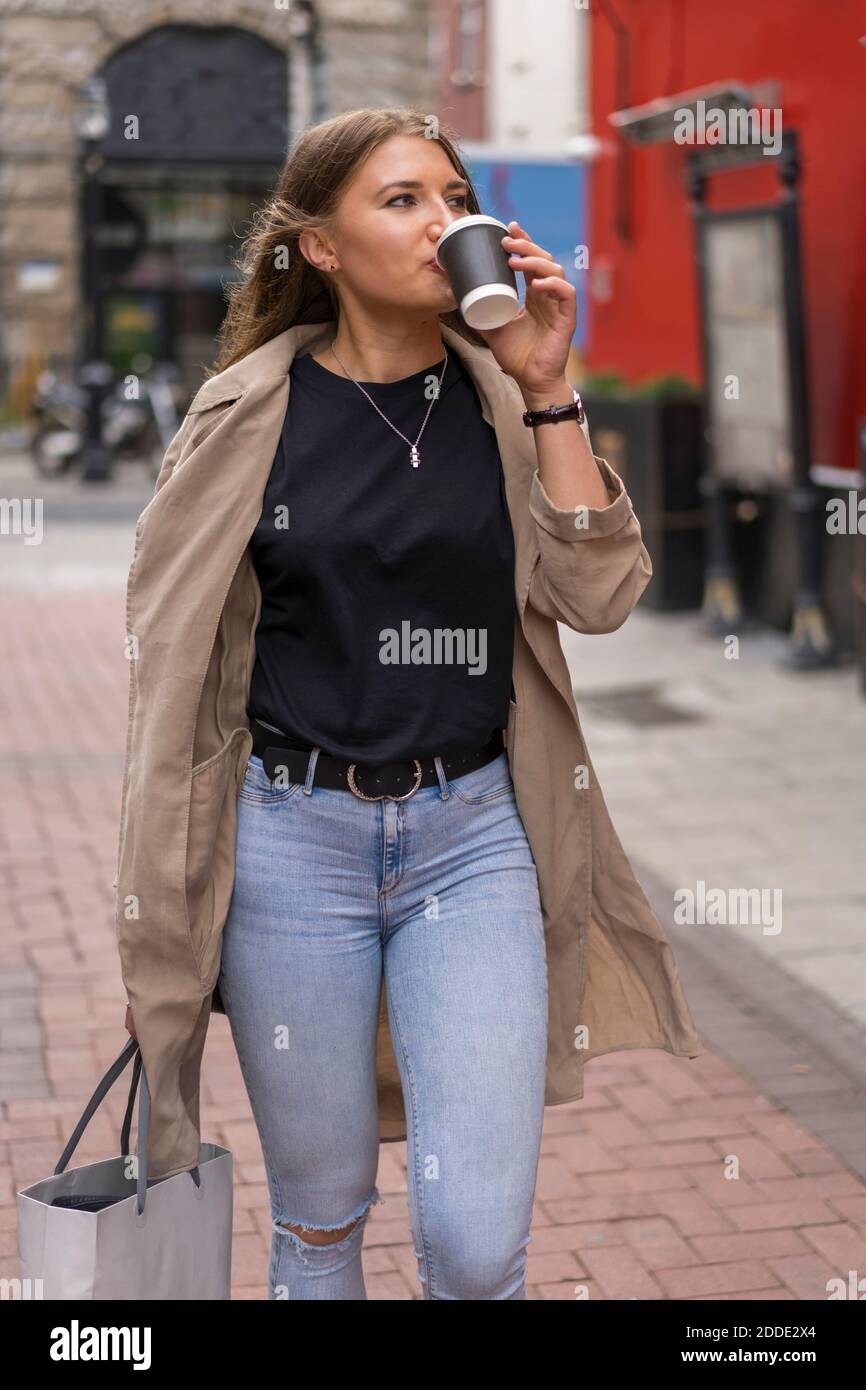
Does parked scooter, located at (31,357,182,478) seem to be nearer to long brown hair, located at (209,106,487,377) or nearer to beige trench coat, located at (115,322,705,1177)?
long brown hair, located at (209,106,487,377)

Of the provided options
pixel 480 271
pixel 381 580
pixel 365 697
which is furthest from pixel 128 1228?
pixel 480 271

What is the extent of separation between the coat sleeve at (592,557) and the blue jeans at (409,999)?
0.26m

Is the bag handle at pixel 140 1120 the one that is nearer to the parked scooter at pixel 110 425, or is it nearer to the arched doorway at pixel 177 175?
the arched doorway at pixel 177 175

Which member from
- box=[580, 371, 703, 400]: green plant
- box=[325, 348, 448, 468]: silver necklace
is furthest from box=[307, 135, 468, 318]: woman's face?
box=[580, 371, 703, 400]: green plant

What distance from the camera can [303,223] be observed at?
2.55m

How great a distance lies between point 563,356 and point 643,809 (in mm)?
4770

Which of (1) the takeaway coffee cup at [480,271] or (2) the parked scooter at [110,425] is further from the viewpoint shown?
(2) the parked scooter at [110,425]

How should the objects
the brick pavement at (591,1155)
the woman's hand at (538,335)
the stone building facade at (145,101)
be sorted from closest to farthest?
the woman's hand at (538,335), the brick pavement at (591,1155), the stone building facade at (145,101)

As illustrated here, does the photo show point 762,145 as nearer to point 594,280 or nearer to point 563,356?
point 594,280

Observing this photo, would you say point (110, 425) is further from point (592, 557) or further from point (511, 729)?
point (592, 557)

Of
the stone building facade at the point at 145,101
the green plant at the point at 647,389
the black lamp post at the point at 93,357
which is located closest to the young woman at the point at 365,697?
the green plant at the point at 647,389

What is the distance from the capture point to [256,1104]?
2.56m

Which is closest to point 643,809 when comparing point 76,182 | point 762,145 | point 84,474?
point 762,145

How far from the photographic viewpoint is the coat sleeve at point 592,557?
2436 mm
